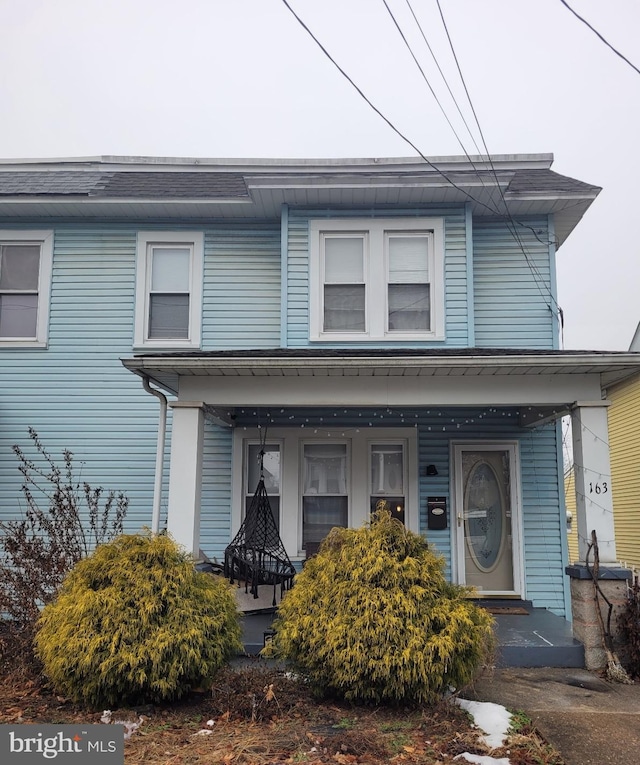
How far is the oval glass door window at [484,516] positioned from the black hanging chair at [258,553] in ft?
8.23

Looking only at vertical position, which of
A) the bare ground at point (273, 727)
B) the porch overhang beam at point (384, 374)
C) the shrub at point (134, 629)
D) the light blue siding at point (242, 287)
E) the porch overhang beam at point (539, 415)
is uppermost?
the light blue siding at point (242, 287)

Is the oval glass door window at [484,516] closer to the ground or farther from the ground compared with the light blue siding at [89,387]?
closer to the ground

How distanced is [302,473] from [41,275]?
4531mm

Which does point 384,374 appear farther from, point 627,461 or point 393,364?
point 627,461

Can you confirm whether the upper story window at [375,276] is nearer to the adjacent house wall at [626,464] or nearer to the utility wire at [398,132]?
the utility wire at [398,132]

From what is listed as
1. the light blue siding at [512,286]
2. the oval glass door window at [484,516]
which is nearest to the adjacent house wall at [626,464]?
the light blue siding at [512,286]

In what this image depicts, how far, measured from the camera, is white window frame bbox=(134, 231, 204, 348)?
9227 millimetres

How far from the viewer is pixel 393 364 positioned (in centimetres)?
658

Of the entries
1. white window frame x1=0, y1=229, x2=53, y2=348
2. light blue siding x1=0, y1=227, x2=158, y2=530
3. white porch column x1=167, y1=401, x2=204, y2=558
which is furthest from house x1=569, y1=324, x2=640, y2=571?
white window frame x1=0, y1=229, x2=53, y2=348

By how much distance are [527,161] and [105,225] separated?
6.07 meters

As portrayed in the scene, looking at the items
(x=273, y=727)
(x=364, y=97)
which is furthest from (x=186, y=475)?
(x=364, y=97)

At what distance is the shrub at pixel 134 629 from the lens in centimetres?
489

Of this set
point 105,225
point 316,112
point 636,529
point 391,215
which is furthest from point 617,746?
point 316,112

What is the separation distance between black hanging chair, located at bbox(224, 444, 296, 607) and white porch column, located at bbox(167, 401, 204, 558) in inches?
35.3
